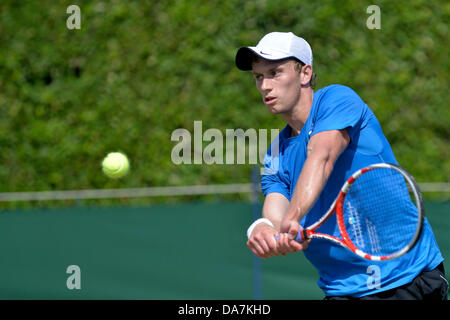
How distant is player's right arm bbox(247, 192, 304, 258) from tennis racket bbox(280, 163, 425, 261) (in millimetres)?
196

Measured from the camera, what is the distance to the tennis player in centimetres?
267

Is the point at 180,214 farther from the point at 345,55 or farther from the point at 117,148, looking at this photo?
the point at 345,55

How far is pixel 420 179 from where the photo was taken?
593 cm

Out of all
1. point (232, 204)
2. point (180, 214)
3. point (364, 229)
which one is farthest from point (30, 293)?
point (364, 229)

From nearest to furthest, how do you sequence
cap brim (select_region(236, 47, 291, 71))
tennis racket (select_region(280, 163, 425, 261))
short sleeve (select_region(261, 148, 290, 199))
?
1. tennis racket (select_region(280, 163, 425, 261))
2. cap brim (select_region(236, 47, 291, 71))
3. short sleeve (select_region(261, 148, 290, 199))

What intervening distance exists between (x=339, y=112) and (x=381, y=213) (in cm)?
45

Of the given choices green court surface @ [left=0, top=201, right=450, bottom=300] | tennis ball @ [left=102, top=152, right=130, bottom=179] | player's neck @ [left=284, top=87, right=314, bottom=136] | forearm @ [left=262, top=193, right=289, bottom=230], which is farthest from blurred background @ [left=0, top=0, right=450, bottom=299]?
player's neck @ [left=284, top=87, right=314, bottom=136]

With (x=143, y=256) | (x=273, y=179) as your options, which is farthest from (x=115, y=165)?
(x=273, y=179)

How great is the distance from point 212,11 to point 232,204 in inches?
74.8

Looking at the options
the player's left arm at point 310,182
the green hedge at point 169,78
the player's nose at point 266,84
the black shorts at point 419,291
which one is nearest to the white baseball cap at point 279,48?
the player's nose at point 266,84

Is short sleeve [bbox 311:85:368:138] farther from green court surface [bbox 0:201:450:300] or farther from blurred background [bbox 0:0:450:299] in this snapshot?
blurred background [bbox 0:0:450:299]

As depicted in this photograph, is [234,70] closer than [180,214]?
No

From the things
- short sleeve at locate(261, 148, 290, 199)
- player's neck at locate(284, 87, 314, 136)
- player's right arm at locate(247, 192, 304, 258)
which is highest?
player's neck at locate(284, 87, 314, 136)

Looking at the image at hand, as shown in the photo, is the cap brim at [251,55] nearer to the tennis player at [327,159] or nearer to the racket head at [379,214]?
the tennis player at [327,159]
